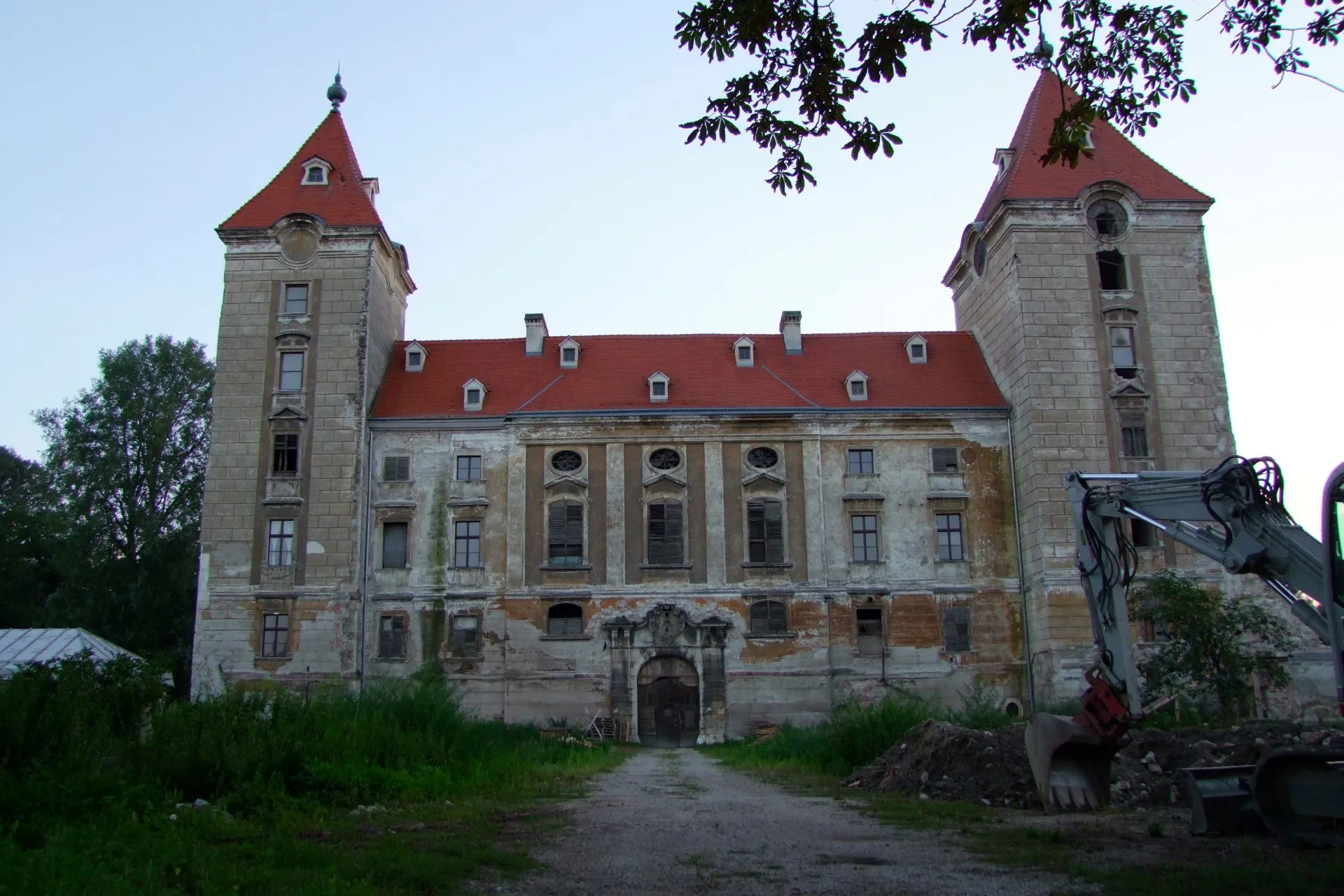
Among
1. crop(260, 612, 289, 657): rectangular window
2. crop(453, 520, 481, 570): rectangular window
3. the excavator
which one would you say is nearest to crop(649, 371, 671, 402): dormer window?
crop(453, 520, 481, 570): rectangular window

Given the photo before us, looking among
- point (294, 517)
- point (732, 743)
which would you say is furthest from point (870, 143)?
point (294, 517)

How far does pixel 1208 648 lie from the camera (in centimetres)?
2750

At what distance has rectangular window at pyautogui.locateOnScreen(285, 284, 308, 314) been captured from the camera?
128ft

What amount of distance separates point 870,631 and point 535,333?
53.1 feet

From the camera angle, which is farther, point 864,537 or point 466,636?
point 864,537

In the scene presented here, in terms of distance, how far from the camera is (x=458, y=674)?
36344 mm

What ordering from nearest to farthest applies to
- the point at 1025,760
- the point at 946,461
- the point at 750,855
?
the point at 750,855, the point at 1025,760, the point at 946,461

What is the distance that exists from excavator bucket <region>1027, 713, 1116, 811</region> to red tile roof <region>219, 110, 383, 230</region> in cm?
3079

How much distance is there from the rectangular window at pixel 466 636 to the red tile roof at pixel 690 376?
267 inches

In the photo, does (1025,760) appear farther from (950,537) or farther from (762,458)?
(762,458)

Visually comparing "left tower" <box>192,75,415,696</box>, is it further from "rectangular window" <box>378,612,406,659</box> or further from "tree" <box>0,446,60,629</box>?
"tree" <box>0,446,60,629</box>

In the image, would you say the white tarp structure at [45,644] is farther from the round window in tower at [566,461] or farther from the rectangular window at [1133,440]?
the rectangular window at [1133,440]

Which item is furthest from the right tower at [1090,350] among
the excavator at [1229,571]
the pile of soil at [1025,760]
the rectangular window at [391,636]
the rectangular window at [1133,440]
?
the excavator at [1229,571]

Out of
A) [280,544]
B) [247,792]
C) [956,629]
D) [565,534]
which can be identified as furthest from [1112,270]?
[247,792]
